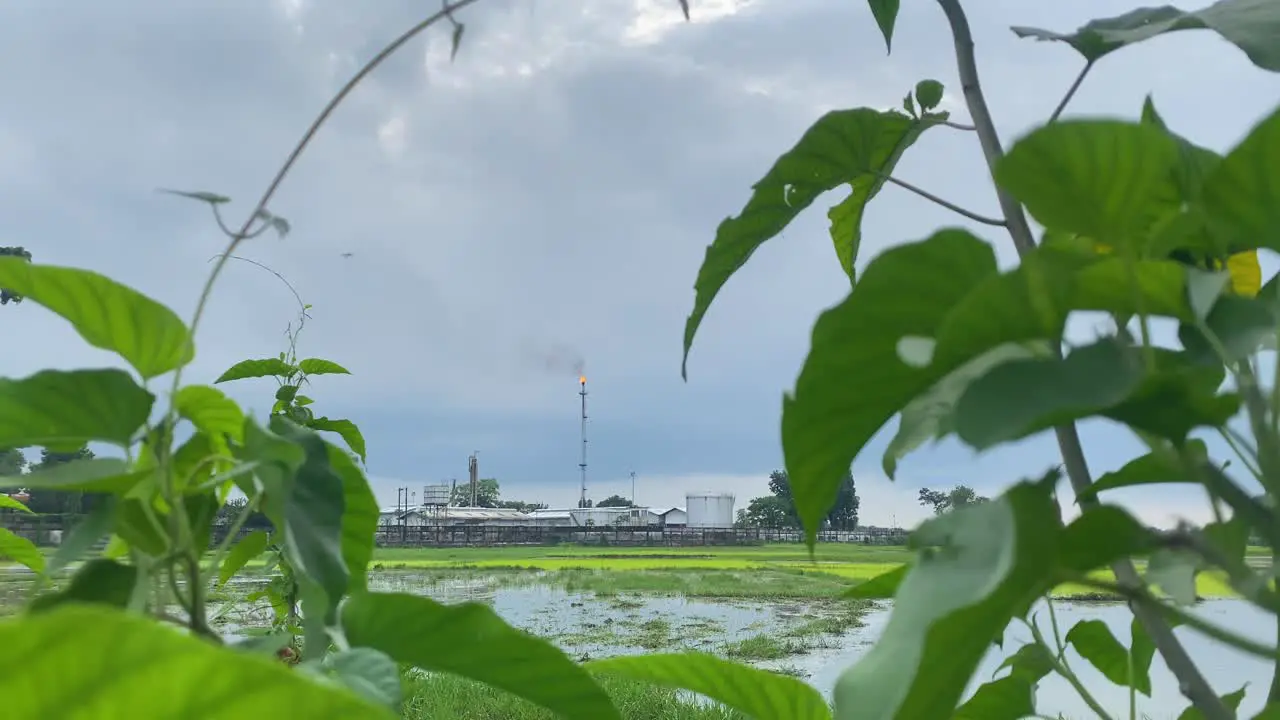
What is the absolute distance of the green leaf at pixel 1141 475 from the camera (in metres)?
0.22

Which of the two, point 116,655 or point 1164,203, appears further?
point 1164,203

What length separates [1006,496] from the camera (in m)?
0.16

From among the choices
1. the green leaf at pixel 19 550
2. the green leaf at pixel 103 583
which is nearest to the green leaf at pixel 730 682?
the green leaf at pixel 103 583

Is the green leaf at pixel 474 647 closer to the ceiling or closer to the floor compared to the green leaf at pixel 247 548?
closer to the floor

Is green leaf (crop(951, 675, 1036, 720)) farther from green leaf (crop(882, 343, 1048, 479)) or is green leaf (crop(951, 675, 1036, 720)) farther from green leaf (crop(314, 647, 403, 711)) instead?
green leaf (crop(314, 647, 403, 711))

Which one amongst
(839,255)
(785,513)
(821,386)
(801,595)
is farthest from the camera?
(785,513)

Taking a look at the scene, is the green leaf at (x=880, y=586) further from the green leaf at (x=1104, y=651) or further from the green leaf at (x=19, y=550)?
the green leaf at (x=19, y=550)

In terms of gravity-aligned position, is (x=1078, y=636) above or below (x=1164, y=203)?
below

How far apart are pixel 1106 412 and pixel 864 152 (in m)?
0.20

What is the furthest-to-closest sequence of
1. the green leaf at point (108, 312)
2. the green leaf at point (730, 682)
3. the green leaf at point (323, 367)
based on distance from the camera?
the green leaf at point (323, 367), the green leaf at point (730, 682), the green leaf at point (108, 312)

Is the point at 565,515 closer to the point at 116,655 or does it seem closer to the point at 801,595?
the point at 801,595

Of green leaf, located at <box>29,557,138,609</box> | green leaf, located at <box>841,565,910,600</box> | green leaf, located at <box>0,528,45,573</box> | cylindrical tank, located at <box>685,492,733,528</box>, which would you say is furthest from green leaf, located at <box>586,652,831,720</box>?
cylindrical tank, located at <box>685,492,733,528</box>

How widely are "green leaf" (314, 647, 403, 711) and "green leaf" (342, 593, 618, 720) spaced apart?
0.05 feet

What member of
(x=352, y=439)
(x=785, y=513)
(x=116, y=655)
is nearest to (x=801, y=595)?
(x=352, y=439)
